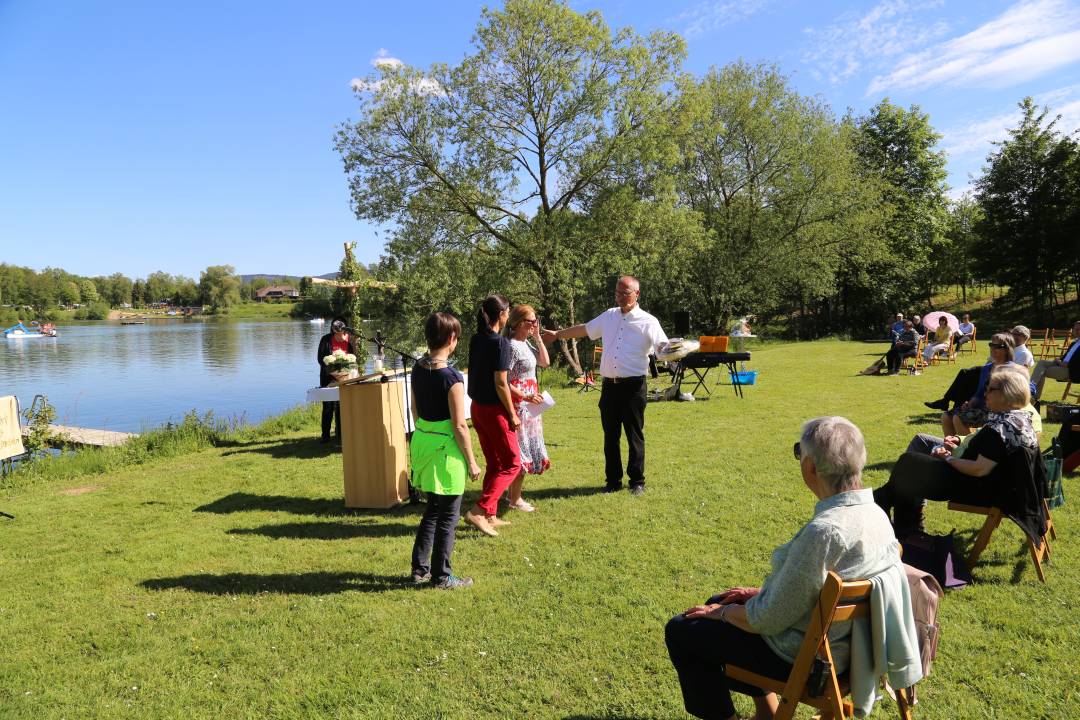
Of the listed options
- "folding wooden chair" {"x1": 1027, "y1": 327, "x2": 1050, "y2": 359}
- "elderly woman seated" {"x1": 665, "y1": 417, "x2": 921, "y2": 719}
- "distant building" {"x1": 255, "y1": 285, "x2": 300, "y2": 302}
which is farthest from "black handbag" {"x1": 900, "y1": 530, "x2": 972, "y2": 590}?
"distant building" {"x1": 255, "y1": 285, "x2": 300, "y2": 302}

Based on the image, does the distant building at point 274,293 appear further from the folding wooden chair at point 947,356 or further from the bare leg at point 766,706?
the bare leg at point 766,706

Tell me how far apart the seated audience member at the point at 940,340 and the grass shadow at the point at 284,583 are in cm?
1619

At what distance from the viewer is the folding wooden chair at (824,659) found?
1975mm

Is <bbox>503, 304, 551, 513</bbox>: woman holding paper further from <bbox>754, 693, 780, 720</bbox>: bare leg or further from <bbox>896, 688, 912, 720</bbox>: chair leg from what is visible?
<bbox>896, 688, 912, 720</bbox>: chair leg

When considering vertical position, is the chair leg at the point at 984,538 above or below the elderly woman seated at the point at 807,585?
below

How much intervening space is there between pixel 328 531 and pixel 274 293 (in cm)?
14253

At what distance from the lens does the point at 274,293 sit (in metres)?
136

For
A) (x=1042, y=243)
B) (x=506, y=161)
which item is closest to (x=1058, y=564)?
(x=506, y=161)

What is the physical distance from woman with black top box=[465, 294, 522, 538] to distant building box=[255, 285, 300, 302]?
13332 cm

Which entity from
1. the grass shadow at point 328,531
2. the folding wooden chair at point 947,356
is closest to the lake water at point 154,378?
the grass shadow at point 328,531

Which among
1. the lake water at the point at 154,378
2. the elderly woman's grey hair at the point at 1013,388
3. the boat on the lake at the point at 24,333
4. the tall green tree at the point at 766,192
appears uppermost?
the tall green tree at the point at 766,192

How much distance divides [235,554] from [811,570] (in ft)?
14.1

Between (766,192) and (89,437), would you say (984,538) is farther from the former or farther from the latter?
(766,192)

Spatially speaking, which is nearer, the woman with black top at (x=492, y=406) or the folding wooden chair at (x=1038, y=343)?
the woman with black top at (x=492, y=406)
